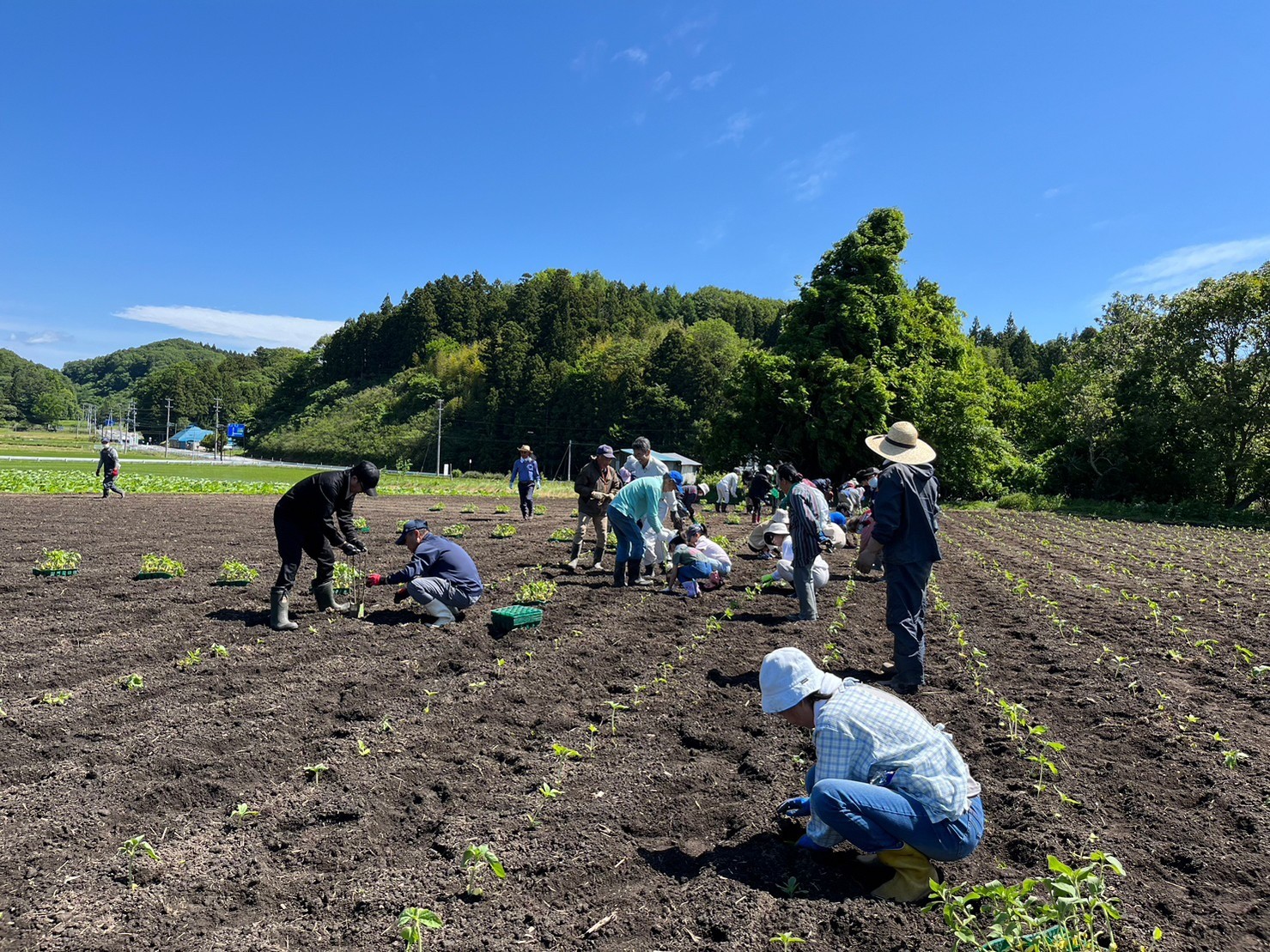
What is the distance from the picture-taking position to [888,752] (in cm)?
338

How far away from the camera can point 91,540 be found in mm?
13883

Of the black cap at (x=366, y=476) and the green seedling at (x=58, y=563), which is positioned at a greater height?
the black cap at (x=366, y=476)

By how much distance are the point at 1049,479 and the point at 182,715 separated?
121 feet

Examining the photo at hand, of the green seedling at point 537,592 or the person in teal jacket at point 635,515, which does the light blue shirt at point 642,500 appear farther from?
the green seedling at point 537,592

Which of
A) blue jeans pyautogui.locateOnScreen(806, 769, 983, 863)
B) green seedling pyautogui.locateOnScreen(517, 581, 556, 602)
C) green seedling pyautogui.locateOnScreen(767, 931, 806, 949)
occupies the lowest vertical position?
green seedling pyautogui.locateOnScreen(767, 931, 806, 949)

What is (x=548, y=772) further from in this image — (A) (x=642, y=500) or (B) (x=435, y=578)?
(A) (x=642, y=500)

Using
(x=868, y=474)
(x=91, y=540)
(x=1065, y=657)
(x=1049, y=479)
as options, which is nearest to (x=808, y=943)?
(x=1065, y=657)

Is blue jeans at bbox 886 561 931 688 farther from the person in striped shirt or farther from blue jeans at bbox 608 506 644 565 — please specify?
blue jeans at bbox 608 506 644 565

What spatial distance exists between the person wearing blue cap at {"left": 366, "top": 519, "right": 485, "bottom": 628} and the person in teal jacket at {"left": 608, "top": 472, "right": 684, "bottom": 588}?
2.29 metres

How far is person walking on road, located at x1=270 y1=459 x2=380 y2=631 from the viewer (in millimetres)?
7816

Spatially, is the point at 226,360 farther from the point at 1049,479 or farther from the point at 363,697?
the point at 363,697

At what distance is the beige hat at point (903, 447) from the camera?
20.9ft

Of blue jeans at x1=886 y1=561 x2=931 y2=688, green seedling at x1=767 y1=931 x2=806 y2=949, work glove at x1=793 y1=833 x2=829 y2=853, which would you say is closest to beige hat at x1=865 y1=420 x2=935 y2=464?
blue jeans at x1=886 y1=561 x2=931 y2=688

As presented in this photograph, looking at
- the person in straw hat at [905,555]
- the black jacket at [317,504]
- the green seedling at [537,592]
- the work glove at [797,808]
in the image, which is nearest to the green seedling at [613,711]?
the work glove at [797,808]
